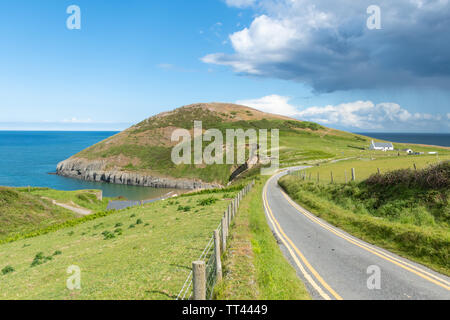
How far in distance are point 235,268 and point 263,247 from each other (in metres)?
4.02

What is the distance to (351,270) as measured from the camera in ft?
36.0

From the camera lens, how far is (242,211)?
75.4 ft

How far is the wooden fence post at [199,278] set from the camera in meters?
6.43

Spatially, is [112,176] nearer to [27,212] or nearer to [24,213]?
[27,212]

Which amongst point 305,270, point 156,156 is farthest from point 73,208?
point 156,156

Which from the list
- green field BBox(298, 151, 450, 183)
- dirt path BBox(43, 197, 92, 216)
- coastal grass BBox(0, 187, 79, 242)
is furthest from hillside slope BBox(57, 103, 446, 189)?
coastal grass BBox(0, 187, 79, 242)

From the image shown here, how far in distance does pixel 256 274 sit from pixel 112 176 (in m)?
121

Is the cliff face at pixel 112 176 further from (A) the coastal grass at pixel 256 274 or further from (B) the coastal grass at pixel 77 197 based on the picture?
(A) the coastal grass at pixel 256 274

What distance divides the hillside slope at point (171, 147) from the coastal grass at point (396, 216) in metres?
59.0

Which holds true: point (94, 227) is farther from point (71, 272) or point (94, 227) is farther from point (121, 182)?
point (121, 182)

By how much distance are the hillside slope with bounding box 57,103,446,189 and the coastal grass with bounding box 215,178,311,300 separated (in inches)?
2886

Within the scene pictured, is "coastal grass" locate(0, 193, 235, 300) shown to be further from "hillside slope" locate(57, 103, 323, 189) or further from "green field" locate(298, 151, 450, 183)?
"hillside slope" locate(57, 103, 323, 189)

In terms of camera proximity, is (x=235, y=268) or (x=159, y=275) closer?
(x=235, y=268)
